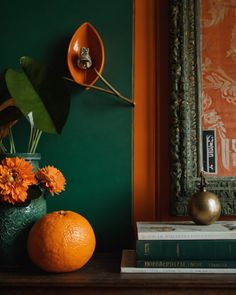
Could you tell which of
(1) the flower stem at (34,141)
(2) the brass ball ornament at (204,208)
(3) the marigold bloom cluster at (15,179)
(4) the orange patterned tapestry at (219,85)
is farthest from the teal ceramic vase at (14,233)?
(4) the orange patterned tapestry at (219,85)

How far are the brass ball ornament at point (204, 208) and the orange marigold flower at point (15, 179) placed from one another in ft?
1.37

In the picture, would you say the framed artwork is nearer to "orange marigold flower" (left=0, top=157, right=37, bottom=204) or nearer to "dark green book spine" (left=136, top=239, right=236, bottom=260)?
"dark green book spine" (left=136, top=239, right=236, bottom=260)

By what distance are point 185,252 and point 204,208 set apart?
0.48 feet

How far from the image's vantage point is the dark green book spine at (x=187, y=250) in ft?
2.96

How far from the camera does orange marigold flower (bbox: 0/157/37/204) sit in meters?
0.91

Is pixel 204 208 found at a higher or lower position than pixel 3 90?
lower

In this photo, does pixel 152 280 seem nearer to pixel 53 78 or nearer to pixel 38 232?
pixel 38 232

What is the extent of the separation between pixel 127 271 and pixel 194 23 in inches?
29.4

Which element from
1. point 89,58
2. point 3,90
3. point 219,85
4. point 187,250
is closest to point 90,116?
point 89,58

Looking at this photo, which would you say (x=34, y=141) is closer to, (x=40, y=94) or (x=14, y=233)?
(x=40, y=94)

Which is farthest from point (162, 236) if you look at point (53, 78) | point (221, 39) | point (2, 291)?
point (221, 39)

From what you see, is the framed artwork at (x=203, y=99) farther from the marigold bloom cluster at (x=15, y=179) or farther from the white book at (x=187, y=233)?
the marigold bloom cluster at (x=15, y=179)

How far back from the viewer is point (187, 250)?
35.6 inches

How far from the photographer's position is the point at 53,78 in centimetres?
105
